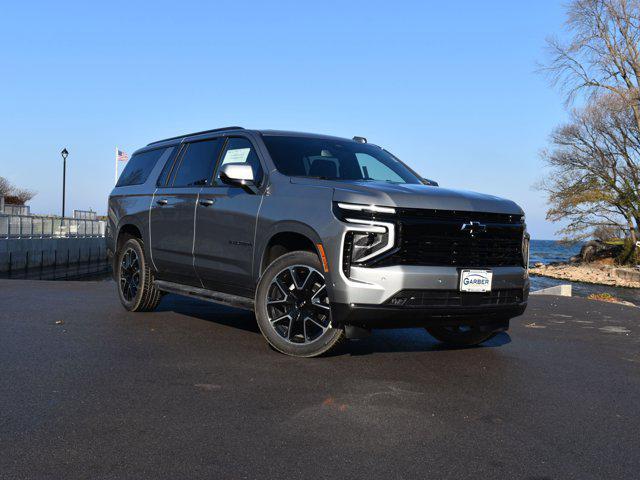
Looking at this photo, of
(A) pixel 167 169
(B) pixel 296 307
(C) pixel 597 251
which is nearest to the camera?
(B) pixel 296 307

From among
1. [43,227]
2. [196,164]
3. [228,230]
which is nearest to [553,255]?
[43,227]

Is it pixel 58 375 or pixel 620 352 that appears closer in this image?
pixel 58 375

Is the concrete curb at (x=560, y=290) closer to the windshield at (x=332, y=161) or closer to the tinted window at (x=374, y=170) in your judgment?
the windshield at (x=332, y=161)

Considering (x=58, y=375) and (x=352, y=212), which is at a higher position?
(x=352, y=212)

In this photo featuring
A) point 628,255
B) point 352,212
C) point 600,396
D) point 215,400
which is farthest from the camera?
point 628,255

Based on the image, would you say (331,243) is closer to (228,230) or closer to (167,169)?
(228,230)

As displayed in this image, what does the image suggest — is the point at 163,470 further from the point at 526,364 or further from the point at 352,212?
the point at 526,364

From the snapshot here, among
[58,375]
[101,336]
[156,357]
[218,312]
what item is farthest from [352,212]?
[218,312]

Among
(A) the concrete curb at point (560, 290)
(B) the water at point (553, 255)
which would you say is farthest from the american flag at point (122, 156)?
(A) the concrete curb at point (560, 290)

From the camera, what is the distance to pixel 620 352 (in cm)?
637

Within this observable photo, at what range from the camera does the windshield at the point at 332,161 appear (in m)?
6.05

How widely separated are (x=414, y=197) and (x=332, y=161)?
4.92ft

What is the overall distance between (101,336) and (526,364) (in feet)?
12.7

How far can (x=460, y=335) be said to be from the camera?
20.9 ft
